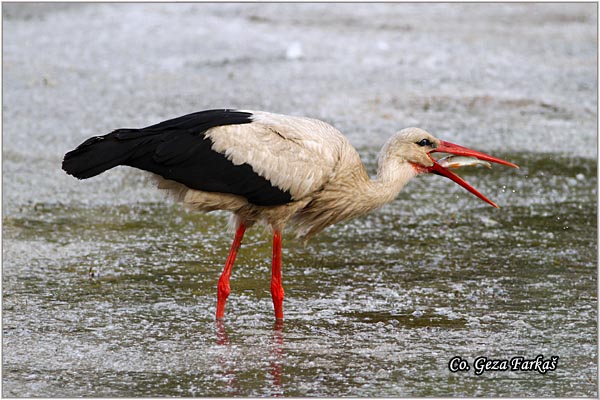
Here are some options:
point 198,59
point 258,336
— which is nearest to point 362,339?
point 258,336

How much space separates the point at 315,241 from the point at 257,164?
1764mm

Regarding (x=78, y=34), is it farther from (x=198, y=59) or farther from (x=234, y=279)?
(x=234, y=279)

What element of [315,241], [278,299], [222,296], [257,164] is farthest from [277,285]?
[315,241]

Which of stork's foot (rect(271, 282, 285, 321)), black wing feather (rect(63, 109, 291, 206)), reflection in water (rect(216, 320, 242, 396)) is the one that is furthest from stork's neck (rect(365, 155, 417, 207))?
reflection in water (rect(216, 320, 242, 396))

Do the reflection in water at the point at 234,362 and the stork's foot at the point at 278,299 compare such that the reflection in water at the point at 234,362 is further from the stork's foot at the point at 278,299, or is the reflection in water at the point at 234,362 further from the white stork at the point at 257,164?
the white stork at the point at 257,164

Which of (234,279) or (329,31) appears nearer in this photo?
(234,279)

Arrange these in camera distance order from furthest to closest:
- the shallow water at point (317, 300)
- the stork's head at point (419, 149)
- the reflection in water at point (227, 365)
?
the stork's head at point (419, 149), the shallow water at point (317, 300), the reflection in water at point (227, 365)

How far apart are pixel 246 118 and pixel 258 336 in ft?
4.20

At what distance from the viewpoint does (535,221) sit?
8.05m

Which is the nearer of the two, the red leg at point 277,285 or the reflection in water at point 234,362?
the reflection in water at point 234,362

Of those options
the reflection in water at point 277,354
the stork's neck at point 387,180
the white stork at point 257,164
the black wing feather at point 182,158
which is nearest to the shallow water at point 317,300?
the reflection in water at point 277,354

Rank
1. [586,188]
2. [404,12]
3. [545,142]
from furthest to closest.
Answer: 1. [404,12]
2. [545,142]
3. [586,188]

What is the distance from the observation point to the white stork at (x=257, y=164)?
5.82 meters

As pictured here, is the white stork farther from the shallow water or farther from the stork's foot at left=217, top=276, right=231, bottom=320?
the shallow water
